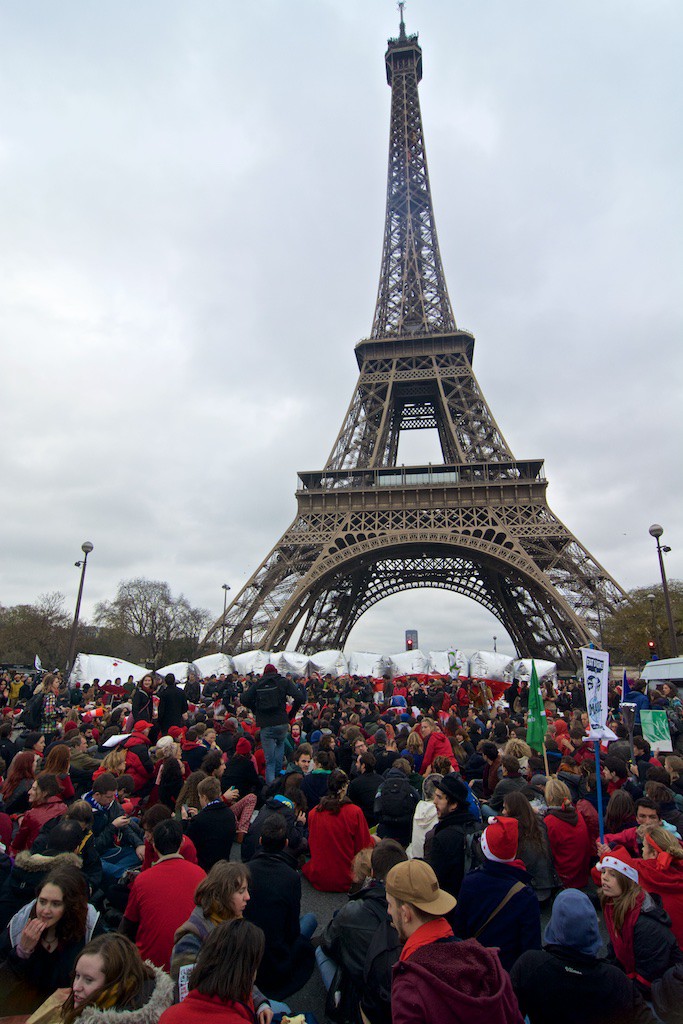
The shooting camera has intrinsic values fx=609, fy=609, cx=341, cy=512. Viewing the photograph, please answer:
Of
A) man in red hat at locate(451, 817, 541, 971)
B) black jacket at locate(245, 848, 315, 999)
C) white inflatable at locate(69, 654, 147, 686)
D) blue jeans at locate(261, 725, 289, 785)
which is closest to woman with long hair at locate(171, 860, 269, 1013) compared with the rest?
black jacket at locate(245, 848, 315, 999)

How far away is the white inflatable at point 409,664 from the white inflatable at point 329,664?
1900mm

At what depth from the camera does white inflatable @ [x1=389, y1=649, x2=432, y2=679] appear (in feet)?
77.7

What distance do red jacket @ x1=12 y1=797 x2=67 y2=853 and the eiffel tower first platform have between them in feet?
78.4

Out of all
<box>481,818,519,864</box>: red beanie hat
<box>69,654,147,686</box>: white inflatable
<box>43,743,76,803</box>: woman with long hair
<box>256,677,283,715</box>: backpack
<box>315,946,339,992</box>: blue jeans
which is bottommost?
<box>315,946,339,992</box>: blue jeans

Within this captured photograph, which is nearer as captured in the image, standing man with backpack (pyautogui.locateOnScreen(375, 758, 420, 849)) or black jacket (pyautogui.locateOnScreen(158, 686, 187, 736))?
standing man with backpack (pyautogui.locateOnScreen(375, 758, 420, 849))

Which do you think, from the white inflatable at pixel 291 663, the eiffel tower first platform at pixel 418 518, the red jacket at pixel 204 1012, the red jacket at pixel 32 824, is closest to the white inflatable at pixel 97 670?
the white inflatable at pixel 291 663

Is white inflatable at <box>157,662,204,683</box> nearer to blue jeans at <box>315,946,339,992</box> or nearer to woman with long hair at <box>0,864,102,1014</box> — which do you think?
blue jeans at <box>315,946,339,992</box>

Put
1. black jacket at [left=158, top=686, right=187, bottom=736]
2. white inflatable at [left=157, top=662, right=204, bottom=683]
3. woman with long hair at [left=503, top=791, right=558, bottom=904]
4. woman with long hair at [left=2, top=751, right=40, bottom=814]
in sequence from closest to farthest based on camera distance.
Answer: woman with long hair at [left=503, top=791, right=558, bottom=904]
woman with long hair at [left=2, top=751, right=40, bottom=814]
black jacket at [left=158, top=686, right=187, bottom=736]
white inflatable at [left=157, top=662, right=204, bottom=683]

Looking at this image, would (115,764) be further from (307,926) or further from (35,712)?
(35,712)

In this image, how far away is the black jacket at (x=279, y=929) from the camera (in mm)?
3820

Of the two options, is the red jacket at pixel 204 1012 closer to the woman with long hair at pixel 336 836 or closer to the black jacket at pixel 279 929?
the black jacket at pixel 279 929

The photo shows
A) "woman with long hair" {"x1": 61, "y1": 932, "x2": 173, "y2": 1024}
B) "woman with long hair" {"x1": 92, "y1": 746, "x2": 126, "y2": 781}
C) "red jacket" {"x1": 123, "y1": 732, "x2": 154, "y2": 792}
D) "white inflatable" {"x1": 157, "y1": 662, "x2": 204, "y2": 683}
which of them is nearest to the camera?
"woman with long hair" {"x1": 61, "y1": 932, "x2": 173, "y2": 1024}

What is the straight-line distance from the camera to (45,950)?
124 inches

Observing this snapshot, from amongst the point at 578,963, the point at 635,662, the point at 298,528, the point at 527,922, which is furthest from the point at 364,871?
the point at 635,662
